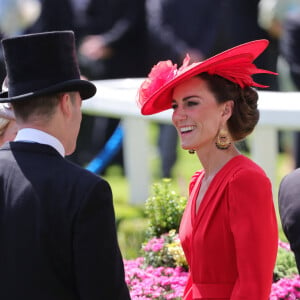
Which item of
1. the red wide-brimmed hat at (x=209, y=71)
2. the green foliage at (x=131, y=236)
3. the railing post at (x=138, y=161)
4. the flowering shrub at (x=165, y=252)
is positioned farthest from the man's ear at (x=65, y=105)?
the railing post at (x=138, y=161)

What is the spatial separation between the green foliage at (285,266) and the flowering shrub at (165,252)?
0.45 m

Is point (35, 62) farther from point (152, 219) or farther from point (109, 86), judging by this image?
point (109, 86)

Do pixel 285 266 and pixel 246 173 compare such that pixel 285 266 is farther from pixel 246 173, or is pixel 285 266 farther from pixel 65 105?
pixel 65 105

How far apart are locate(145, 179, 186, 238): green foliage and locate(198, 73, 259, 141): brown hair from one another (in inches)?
54.8

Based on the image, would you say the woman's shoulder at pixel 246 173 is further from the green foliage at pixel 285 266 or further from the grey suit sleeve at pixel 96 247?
the green foliage at pixel 285 266

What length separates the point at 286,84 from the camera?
1063cm

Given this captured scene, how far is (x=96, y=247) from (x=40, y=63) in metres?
0.66

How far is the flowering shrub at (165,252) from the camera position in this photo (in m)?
4.80

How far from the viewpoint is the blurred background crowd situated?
9.22 meters

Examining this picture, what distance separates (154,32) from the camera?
32.3 ft

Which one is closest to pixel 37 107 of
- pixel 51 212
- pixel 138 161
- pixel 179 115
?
pixel 51 212

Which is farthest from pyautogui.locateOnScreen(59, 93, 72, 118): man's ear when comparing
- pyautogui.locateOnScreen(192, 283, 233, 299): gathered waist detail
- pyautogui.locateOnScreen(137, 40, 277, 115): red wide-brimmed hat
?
pyautogui.locateOnScreen(192, 283, 233, 299): gathered waist detail

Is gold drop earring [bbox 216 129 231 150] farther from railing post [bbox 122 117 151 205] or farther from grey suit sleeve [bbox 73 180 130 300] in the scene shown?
railing post [bbox 122 117 151 205]

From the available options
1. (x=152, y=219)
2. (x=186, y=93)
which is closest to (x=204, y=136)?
(x=186, y=93)
